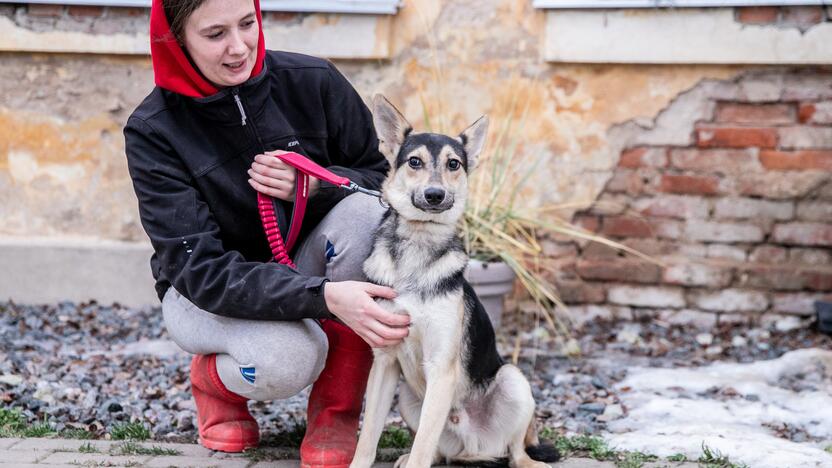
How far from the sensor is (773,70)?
5.46 m

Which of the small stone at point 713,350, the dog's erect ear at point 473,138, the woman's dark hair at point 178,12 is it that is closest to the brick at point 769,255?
the small stone at point 713,350

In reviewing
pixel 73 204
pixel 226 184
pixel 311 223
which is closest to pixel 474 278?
pixel 311 223

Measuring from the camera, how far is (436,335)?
3.02m

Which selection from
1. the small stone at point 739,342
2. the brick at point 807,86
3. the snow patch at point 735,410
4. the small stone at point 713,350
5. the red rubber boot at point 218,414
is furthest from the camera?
the brick at point 807,86

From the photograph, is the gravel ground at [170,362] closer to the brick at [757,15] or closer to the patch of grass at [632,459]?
the patch of grass at [632,459]

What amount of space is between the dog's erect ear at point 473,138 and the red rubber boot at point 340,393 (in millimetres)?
744

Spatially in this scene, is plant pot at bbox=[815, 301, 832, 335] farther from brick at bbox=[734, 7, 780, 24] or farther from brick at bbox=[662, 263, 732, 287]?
brick at bbox=[734, 7, 780, 24]

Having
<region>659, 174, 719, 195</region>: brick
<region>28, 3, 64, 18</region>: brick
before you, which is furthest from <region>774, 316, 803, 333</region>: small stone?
<region>28, 3, 64, 18</region>: brick

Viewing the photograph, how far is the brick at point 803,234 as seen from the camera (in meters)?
5.52

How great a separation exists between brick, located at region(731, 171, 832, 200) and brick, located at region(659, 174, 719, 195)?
130 millimetres

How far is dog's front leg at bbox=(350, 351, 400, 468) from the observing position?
313 cm

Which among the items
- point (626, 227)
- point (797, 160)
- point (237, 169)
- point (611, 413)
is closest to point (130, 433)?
point (237, 169)

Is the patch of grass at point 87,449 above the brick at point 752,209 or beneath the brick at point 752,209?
beneath

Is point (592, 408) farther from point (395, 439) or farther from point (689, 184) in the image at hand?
point (689, 184)
